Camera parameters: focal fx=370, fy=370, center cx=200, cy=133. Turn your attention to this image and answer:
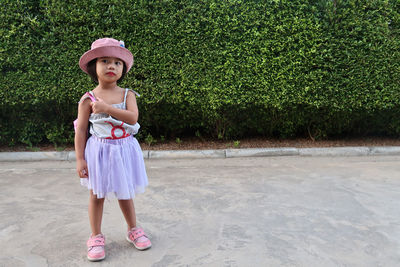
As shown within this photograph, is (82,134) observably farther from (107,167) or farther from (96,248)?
(96,248)

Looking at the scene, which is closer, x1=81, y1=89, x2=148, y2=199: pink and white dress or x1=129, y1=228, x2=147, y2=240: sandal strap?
x1=81, y1=89, x2=148, y2=199: pink and white dress

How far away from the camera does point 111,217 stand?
140 inches

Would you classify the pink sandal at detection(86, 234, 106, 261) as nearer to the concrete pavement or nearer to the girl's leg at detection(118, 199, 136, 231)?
the girl's leg at detection(118, 199, 136, 231)

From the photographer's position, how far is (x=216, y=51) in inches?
230

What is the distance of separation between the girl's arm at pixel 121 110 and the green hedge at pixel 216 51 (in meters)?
3.10

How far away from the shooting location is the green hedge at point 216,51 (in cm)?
575

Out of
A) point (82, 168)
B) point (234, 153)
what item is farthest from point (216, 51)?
point (82, 168)

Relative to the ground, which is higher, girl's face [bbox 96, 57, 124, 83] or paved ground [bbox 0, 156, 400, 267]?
girl's face [bbox 96, 57, 124, 83]

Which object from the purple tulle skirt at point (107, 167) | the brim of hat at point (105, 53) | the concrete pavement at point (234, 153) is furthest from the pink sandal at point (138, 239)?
the concrete pavement at point (234, 153)

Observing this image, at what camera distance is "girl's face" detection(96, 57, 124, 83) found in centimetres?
266

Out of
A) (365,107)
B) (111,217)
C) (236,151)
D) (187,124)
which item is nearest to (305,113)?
(365,107)

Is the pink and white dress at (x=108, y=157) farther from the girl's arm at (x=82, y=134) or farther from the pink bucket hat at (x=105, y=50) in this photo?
the pink bucket hat at (x=105, y=50)

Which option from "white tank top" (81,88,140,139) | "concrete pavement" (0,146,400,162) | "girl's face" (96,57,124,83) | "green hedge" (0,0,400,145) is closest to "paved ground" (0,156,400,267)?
"concrete pavement" (0,146,400,162)

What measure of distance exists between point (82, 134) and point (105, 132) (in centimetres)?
17
